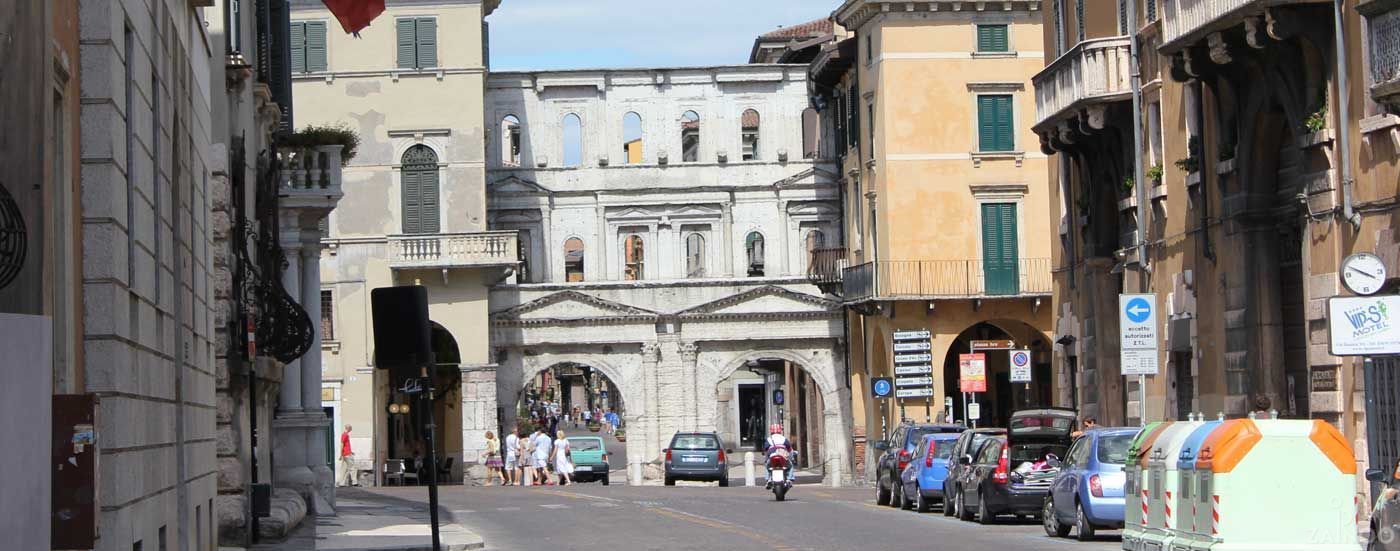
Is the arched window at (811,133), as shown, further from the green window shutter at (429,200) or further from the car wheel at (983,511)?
the car wheel at (983,511)

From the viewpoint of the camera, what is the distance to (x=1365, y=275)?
22.4 metres

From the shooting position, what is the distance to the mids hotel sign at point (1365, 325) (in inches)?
837

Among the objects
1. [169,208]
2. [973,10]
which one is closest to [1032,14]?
[973,10]

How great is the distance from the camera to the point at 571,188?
212 ft

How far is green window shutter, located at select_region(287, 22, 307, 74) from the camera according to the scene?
62406 mm

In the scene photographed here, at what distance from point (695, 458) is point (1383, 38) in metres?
36.1

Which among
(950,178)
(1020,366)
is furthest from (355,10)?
(950,178)

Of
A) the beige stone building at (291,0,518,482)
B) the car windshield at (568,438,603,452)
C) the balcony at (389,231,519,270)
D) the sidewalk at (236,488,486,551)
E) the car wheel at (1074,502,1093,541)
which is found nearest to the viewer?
the car wheel at (1074,502,1093,541)

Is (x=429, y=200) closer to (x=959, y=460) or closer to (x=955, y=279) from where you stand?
(x=955, y=279)

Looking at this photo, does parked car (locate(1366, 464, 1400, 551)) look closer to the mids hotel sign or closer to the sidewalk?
the mids hotel sign

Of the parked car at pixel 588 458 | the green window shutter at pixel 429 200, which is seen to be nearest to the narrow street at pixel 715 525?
the parked car at pixel 588 458

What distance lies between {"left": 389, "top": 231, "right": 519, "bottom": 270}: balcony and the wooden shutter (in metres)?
13.0

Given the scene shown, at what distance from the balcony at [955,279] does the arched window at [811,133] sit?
8216 millimetres

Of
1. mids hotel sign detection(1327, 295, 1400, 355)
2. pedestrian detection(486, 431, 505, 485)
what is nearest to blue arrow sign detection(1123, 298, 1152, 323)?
mids hotel sign detection(1327, 295, 1400, 355)
